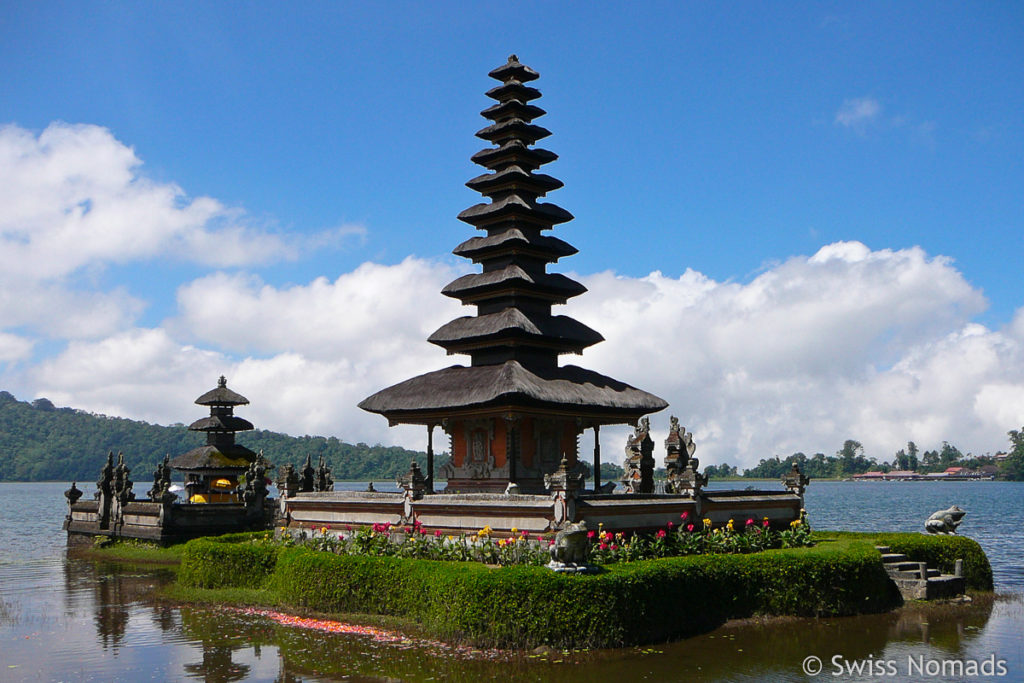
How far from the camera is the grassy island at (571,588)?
760 inches

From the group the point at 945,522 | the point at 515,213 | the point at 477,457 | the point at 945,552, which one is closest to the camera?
the point at 945,552

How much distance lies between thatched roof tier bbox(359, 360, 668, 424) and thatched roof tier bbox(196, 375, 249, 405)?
22237mm

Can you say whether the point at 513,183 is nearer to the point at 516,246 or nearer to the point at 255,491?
the point at 516,246

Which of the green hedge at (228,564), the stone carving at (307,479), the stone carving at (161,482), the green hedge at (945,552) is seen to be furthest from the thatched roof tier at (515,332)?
the stone carving at (161,482)

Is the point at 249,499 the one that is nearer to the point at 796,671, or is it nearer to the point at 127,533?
the point at 127,533

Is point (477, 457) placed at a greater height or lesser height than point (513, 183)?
lesser

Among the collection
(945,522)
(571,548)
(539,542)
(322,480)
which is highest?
(322,480)

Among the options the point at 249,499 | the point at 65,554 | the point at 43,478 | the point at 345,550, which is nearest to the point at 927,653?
the point at 345,550

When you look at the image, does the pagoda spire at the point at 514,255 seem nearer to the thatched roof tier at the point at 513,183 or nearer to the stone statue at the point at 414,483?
the thatched roof tier at the point at 513,183

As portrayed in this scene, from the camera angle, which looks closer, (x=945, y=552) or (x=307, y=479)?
(x=945, y=552)

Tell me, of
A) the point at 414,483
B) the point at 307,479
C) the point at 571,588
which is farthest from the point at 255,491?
the point at 571,588

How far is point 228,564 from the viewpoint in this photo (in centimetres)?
2878

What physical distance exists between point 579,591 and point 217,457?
37.4 m

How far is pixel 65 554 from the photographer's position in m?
47.2
